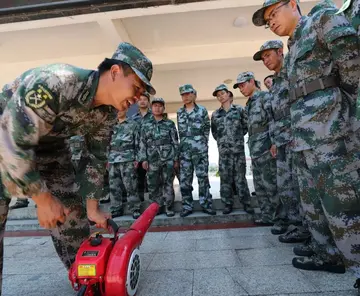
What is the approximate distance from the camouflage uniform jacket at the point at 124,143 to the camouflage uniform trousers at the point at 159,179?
1.21 ft

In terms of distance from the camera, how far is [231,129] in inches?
154

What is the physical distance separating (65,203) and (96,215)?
25cm

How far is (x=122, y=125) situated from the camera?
4.32m

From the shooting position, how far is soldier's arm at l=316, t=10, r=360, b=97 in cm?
148

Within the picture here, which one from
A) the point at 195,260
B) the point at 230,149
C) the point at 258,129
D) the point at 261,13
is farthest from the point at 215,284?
the point at 230,149

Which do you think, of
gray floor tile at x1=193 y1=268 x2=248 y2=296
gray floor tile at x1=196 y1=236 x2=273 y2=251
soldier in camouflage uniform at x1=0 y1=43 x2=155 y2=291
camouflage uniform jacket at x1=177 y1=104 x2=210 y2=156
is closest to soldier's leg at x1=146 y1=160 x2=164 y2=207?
camouflage uniform jacket at x1=177 y1=104 x2=210 y2=156

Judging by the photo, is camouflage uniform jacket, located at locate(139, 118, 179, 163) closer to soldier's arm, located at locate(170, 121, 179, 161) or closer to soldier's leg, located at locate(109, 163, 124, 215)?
soldier's arm, located at locate(170, 121, 179, 161)

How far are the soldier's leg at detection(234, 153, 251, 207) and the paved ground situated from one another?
764 millimetres

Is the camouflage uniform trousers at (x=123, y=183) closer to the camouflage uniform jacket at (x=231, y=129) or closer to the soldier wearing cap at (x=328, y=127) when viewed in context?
the camouflage uniform jacket at (x=231, y=129)

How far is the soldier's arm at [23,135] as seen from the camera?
3.40 feet

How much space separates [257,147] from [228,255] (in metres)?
1.45

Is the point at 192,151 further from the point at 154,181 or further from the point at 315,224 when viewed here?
the point at 315,224

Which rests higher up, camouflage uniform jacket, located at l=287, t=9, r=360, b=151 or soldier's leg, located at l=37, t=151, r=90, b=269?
camouflage uniform jacket, located at l=287, t=9, r=360, b=151

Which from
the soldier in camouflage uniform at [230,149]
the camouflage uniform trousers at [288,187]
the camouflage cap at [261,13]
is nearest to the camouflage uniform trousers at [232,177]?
the soldier in camouflage uniform at [230,149]
